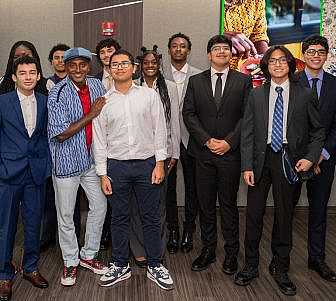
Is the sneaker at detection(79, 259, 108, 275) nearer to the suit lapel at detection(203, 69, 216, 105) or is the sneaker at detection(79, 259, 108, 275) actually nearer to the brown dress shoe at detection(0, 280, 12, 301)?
the brown dress shoe at detection(0, 280, 12, 301)

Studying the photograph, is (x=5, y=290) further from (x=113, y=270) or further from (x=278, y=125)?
(x=278, y=125)

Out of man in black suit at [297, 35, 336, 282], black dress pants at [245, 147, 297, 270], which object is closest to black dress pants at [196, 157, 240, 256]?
black dress pants at [245, 147, 297, 270]

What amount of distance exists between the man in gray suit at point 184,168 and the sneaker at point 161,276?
1.62 ft

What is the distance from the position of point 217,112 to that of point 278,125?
1.50 ft

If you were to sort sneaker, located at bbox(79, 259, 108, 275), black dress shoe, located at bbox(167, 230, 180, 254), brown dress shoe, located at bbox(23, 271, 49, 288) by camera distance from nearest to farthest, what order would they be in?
brown dress shoe, located at bbox(23, 271, 49, 288) < sneaker, located at bbox(79, 259, 108, 275) < black dress shoe, located at bbox(167, 230, 180, 254)

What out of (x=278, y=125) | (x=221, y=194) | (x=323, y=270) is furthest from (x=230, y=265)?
(x=278, y=125)

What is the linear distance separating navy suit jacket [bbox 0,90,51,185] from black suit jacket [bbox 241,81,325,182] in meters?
1.35

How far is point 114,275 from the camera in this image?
3.10 m

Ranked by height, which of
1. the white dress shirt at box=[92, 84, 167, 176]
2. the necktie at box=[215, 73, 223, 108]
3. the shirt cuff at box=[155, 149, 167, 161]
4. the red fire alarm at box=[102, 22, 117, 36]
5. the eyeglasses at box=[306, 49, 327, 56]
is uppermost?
the red fire alarm at box=[102, 22, 117, 36]

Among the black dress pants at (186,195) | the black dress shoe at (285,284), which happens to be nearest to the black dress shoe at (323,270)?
the black dress shoe at (285,284)

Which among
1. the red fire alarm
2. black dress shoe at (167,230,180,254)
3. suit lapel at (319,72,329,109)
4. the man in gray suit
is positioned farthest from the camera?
the red fire alarm

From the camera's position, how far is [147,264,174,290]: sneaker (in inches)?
119

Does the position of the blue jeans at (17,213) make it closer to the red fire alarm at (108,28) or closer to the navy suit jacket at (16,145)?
the navy suit jacket at (16,145)

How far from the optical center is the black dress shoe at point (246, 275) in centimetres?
305
